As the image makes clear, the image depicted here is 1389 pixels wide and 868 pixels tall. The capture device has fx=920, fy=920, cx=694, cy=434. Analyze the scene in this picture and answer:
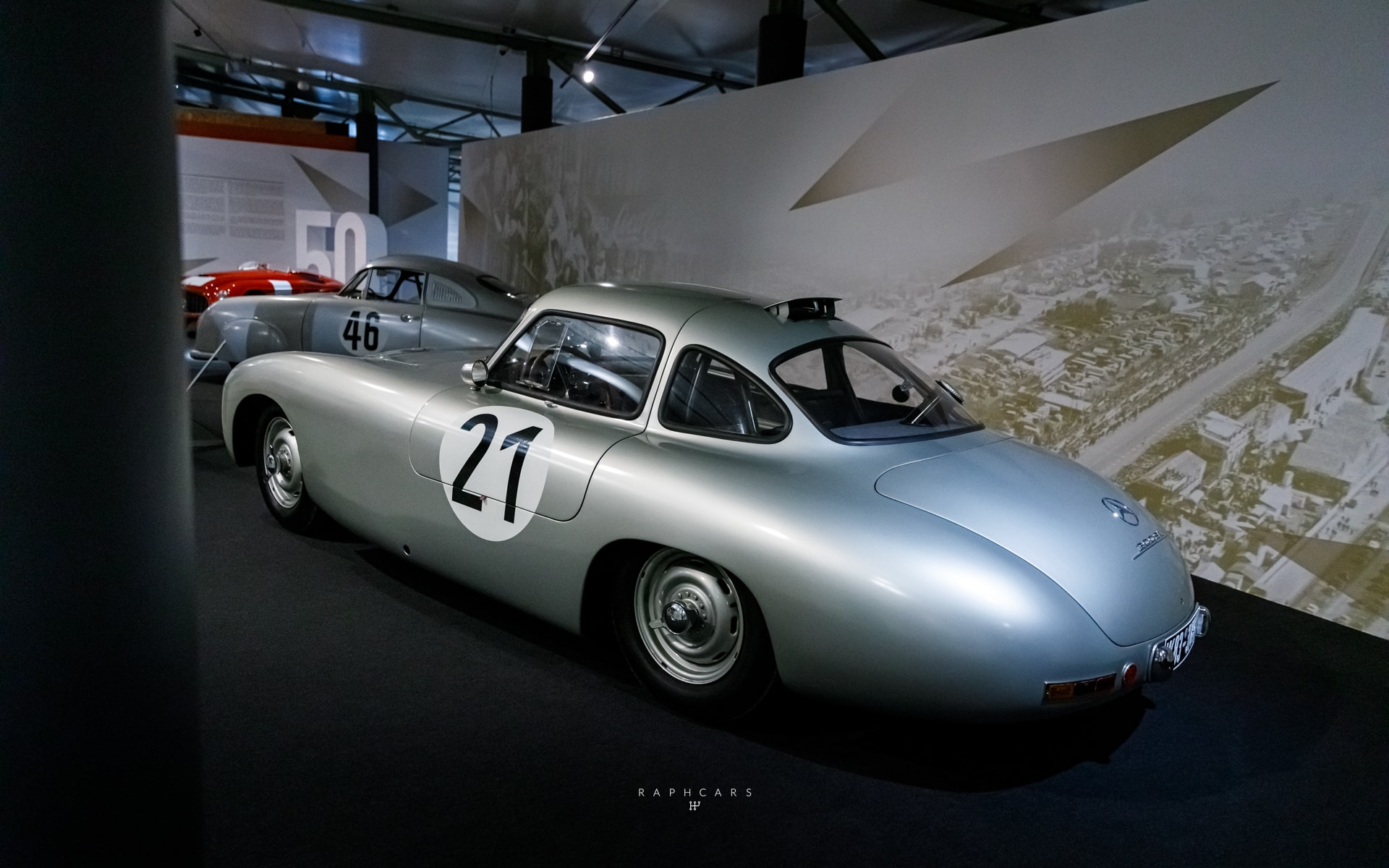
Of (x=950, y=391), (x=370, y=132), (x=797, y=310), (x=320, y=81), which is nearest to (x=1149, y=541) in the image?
(x=950, y=391)

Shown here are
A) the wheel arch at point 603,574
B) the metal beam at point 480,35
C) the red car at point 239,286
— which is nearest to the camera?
the wheel arch at point 603,574

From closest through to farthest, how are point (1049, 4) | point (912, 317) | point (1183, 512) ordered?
point (1183, 512), point (912, 317), point (1049, 4)

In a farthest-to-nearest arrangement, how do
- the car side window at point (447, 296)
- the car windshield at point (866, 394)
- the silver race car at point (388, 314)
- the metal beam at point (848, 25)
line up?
1. the metal beam at point (848, 25)
2. the car side window at point (447, 296)
3. the silver race car at point (388, 314)
4. the car windshield at point (866, 394)

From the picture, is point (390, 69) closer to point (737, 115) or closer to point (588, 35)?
point (588, 35)

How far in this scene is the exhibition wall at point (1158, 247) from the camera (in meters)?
4.29

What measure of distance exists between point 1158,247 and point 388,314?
5.63 metres

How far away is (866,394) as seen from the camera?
342 cm

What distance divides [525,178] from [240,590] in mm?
9088

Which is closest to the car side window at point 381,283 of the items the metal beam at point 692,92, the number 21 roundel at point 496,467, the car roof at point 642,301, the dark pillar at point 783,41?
the dark pillar at point 783,41

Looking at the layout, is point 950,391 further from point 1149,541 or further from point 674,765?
point 674,765

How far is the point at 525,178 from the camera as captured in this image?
39.2 ft

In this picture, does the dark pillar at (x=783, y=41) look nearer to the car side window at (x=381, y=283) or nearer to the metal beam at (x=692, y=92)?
the car side window at (x=381, y=283)

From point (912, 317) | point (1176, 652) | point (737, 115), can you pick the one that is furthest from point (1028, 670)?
point (737, 115)

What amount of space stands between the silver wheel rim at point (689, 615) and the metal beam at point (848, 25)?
658 centimetres
